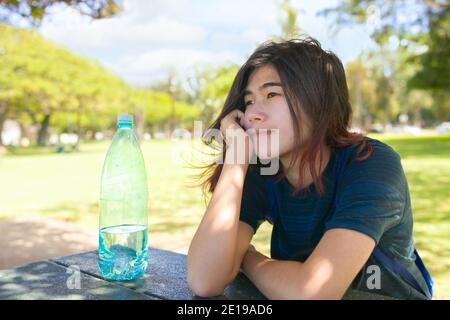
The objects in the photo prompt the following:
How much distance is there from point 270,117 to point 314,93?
199 mm

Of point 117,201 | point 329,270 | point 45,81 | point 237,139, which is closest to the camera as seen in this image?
point 329,270

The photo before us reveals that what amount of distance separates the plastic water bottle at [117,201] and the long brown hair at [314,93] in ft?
2.07

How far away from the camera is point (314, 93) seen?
5.82 ft

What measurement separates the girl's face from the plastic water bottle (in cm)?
51

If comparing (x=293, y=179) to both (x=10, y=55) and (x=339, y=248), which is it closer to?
(x=339, y=248)

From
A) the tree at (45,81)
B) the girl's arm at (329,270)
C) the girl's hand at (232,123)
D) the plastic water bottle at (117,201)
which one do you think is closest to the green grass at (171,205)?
the plastic water bottle at (117,201)

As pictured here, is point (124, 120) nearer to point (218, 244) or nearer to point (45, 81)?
point (218, 244)

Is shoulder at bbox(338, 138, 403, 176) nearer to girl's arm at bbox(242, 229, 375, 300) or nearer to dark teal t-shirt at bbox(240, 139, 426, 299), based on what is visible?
dark teal t-shirt at bbox(240, 139, 426, 299)

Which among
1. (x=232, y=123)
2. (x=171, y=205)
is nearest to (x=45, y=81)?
(x=171, y=205)

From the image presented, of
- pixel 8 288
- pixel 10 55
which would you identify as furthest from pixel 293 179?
pixel 10 55

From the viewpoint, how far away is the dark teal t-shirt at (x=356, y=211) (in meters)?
1.50

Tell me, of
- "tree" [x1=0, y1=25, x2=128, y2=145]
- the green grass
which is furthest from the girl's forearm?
"tree" [x1=0, y1=25, x2=128, y2=145]

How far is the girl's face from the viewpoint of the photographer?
1.77 metres

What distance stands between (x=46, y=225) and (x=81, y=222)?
623 millimetres
